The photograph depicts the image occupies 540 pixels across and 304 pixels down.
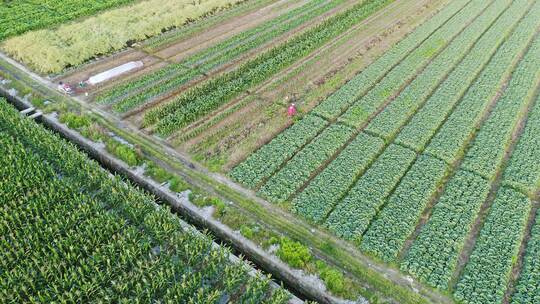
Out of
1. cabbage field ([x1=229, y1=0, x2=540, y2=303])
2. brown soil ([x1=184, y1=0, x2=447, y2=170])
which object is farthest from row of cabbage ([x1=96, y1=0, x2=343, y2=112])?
cabbage field ([x1=229, y1=0, x2=540, y2=303])

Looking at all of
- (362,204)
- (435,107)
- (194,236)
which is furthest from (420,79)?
(194,236)

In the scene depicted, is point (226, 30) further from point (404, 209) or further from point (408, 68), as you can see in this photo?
point (404, 209)

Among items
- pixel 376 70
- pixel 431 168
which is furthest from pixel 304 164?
pixel 376 70

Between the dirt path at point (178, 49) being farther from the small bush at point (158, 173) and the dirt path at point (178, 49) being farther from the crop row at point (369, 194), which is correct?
the crop row at point (369, 194)

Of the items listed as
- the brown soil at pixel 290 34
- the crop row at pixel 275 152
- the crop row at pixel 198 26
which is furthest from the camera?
the crop row at pixel 198 26

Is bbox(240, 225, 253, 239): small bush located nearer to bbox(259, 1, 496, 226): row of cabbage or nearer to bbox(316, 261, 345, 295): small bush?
bbox(259, 1, 496, 226): row of cabbage

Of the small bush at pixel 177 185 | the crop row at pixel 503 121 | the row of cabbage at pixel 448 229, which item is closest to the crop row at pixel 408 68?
the row of cabbage at pixel 448 229
